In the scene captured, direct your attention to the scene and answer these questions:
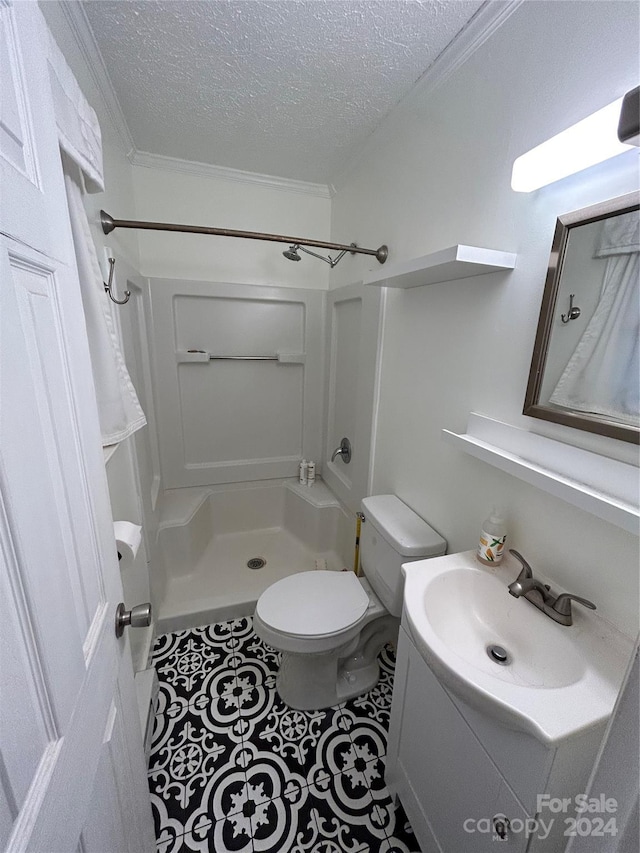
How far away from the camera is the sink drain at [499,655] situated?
0.92m

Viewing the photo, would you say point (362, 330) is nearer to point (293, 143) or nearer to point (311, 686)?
point (293, 143)

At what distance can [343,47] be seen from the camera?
3.78 feet

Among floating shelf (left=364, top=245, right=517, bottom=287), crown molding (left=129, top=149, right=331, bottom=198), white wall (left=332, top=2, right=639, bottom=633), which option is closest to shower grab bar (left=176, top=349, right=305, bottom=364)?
white wall (left=332, top=2, right=639, bottom=633)

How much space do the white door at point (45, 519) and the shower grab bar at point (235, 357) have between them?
1.64 metres

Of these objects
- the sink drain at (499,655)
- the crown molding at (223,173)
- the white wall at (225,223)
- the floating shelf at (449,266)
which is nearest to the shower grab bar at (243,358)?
the white wall at (225,223)

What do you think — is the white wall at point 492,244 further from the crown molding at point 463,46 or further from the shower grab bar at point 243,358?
the shower grab bar at point 243,358

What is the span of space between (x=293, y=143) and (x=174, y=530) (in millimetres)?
2227

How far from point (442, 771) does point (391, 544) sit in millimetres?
648

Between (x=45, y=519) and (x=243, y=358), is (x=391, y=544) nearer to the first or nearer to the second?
(x=45, y=519)

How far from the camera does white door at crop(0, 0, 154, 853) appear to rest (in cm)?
40

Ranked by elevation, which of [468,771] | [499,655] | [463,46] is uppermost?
[463,46]

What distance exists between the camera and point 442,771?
929mm

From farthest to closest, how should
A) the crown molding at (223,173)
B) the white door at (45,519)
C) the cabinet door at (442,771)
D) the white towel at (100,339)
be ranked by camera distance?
the crown molding at (223,173)
the white towel at (100,339)
the cabinet door at (442,771)
the white door at (45,519)

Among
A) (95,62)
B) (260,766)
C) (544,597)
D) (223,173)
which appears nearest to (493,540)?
(544,597)
